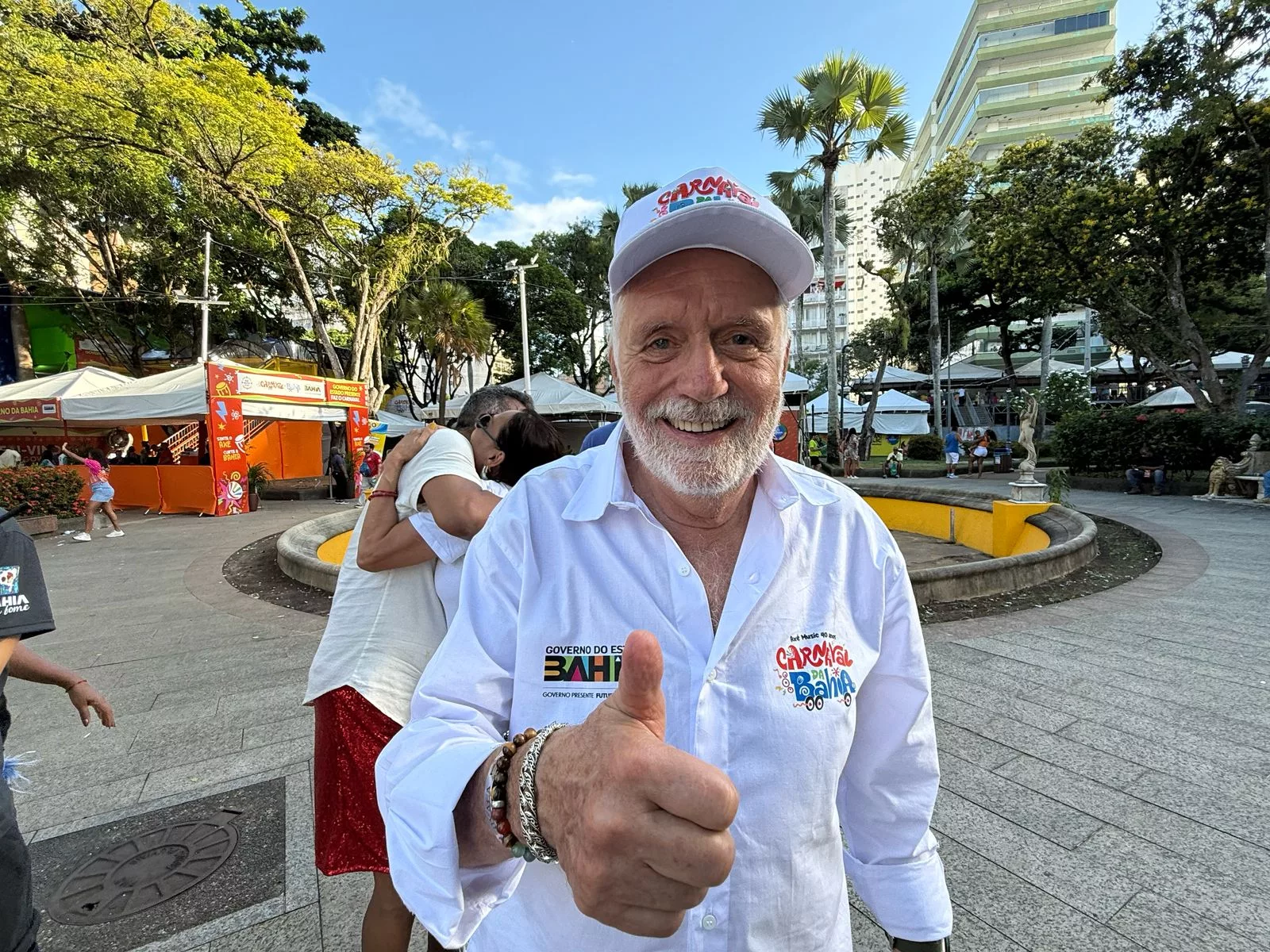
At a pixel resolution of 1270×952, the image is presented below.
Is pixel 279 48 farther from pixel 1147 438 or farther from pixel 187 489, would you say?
pixel 1147 438

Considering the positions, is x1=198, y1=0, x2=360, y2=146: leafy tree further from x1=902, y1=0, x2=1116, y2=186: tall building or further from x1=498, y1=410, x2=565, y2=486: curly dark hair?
x1=902, y1=0, x2=1116, y2=186: tall building

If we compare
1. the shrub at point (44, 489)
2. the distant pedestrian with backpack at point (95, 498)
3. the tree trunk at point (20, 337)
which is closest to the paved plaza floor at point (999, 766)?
the distant pedestrian with backpack at point (95, 498)

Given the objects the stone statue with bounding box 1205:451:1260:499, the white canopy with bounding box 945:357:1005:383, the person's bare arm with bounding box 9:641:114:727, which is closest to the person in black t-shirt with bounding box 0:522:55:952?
the person's bare arm with bounding box 9:641:114:727

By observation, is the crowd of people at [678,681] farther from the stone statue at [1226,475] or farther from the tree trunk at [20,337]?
the tree trunk at [20,337]

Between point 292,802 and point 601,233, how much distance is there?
32.6m

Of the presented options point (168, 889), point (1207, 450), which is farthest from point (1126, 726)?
point (1207, 450)

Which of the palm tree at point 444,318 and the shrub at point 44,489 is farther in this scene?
the palm tree at point 444,318

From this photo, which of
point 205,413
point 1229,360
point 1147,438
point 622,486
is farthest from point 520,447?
point 1229,360

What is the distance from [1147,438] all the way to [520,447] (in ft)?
54.3

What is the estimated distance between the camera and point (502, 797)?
35.4 inches

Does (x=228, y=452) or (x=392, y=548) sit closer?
(x=392, y=548)

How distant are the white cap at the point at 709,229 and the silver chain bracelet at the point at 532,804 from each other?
3.17 ft

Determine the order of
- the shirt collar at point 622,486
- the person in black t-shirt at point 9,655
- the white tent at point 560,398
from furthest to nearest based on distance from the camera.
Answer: the white tent at point 560,398 → the person in black t-shirt at point 9,655 → the shirt collar at point 622,486

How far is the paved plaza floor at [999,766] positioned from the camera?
210 cm
